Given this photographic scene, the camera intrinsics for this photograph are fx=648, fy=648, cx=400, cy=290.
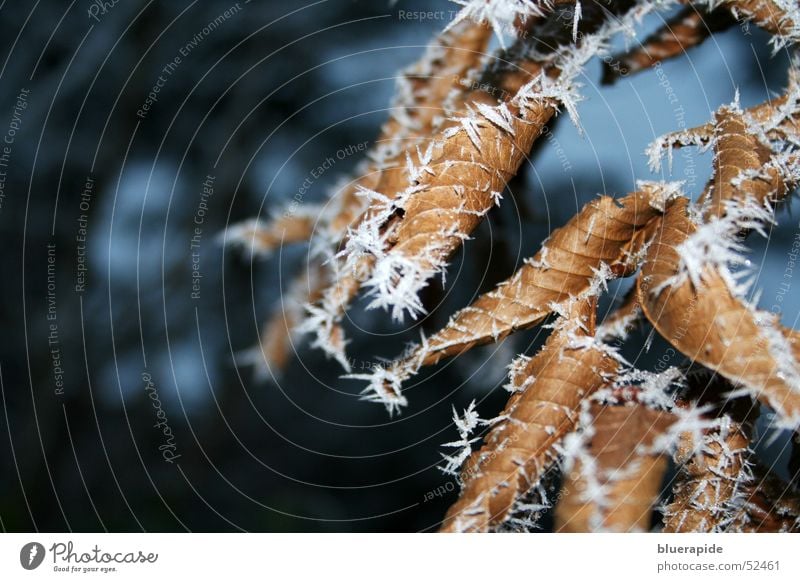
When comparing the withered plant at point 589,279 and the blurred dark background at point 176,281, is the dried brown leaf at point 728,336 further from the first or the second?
the blurred dark background at point 176,281

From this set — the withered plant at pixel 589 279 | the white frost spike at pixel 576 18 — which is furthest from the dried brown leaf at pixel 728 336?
the white frost spike at pixel 576 18

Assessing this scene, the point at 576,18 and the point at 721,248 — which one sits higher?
the point at 576,18

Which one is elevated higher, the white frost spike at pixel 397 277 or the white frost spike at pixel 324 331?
the white frost spike at pixel 397 277
